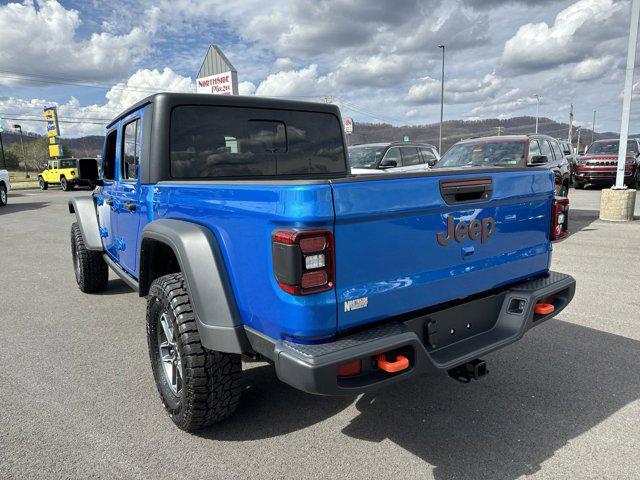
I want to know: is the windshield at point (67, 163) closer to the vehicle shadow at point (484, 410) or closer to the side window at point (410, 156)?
the side window at point (410, 156)

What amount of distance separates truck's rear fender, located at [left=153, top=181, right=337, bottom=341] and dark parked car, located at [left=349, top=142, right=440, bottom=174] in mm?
8811

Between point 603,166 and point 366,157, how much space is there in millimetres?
9590

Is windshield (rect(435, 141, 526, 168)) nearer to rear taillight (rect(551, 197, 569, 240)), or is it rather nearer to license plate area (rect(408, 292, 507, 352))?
rear taillight (rect(551, 197, 569, 240))

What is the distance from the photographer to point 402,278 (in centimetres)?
216

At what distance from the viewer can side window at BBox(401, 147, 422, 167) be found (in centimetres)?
1191

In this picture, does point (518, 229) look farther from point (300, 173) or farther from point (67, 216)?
point (67, 216)

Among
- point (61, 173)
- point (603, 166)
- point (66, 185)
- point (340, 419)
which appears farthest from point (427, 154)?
point (61, 173)

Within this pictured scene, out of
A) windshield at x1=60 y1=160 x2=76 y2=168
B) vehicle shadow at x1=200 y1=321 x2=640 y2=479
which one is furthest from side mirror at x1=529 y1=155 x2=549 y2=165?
windshield at x1=60 y1=160 x2=76 y2=168

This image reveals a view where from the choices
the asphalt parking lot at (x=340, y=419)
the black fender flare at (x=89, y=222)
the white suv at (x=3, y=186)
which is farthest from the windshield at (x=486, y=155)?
the white suv at (x=3, y=186)

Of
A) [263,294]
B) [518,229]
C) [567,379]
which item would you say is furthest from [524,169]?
[263,294]

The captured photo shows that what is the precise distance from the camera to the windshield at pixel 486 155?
892 cm

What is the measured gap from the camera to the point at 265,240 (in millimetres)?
1979

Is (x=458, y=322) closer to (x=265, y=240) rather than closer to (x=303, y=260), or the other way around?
(x=303, y=260)

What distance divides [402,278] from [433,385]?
1.37 m
